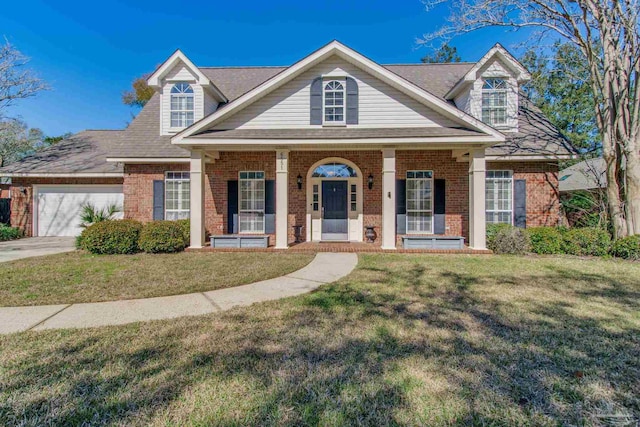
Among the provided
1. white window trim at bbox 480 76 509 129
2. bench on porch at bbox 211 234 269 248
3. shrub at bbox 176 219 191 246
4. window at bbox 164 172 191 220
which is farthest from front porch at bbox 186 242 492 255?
white window trim at bbox 480 76 509 129

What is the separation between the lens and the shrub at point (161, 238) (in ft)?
30.8

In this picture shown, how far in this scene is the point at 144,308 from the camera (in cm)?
452

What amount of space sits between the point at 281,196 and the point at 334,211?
2520 mm

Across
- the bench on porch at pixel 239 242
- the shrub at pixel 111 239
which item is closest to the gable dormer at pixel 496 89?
the bench on porch at pixel 239 242

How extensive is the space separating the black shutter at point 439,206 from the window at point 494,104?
2.87 meters

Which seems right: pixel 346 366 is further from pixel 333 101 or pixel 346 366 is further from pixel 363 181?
pixel 333 101

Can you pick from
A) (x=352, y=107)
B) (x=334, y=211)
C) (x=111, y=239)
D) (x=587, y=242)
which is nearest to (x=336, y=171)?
(x=334, y=211)

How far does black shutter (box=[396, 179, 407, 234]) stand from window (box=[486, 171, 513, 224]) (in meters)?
3.02

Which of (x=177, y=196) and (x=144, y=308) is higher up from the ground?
(x=177, y=196)

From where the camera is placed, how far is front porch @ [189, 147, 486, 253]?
11.2 metres

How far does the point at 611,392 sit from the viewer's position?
2502mm

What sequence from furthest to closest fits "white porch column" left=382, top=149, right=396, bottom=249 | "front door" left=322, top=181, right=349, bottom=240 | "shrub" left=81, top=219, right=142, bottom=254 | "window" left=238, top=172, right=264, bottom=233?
"window" left=238, top=172, right=264, bottom=233, "front door" left=322, top=181, right=349, bottom=240, "white porch column" left=382, top=149, right=396, bottom=249, "shrub" left=81, top=219, right=142, bottom=254

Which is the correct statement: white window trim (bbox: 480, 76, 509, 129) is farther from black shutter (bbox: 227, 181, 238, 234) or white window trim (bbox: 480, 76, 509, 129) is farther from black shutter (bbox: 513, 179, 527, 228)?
black shutter (bbox: 227, 181, 238, 234)

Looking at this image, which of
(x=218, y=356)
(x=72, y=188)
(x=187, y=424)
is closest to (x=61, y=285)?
(x=218, y=356)
